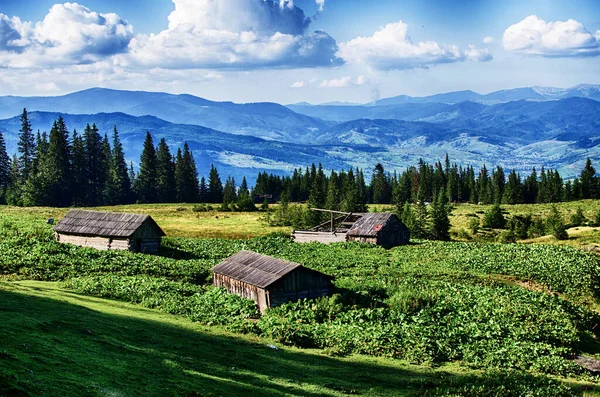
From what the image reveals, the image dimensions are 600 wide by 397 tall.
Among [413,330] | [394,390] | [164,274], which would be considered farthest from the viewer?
[164,274]

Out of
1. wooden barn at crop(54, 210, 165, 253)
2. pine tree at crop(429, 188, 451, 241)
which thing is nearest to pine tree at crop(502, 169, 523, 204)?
pine tree at crop(429, 188, 451, 241)

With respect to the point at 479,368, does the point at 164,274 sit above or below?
above

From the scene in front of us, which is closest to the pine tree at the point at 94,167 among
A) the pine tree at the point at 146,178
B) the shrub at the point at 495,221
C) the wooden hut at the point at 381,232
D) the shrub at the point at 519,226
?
the pine tree at the point at 146,178

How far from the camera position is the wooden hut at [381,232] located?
62719mm

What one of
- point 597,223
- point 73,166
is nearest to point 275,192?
point 73,166

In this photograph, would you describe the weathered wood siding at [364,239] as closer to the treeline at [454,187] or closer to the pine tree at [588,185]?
the treeline at [454,187]

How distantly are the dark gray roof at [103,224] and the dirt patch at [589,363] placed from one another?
34920 mm

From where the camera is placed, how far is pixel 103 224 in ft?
165

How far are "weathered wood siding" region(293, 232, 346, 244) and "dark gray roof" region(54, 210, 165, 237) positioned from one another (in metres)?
21.0

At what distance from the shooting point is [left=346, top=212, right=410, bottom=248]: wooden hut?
206 ft

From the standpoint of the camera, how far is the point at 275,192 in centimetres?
15175

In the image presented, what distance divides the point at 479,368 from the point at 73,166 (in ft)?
Answer: 336

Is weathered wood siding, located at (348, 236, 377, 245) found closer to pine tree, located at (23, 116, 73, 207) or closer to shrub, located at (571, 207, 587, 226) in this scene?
shrub, located at (571, 207, 587, 226)

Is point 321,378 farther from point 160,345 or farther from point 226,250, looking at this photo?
point 226,250
